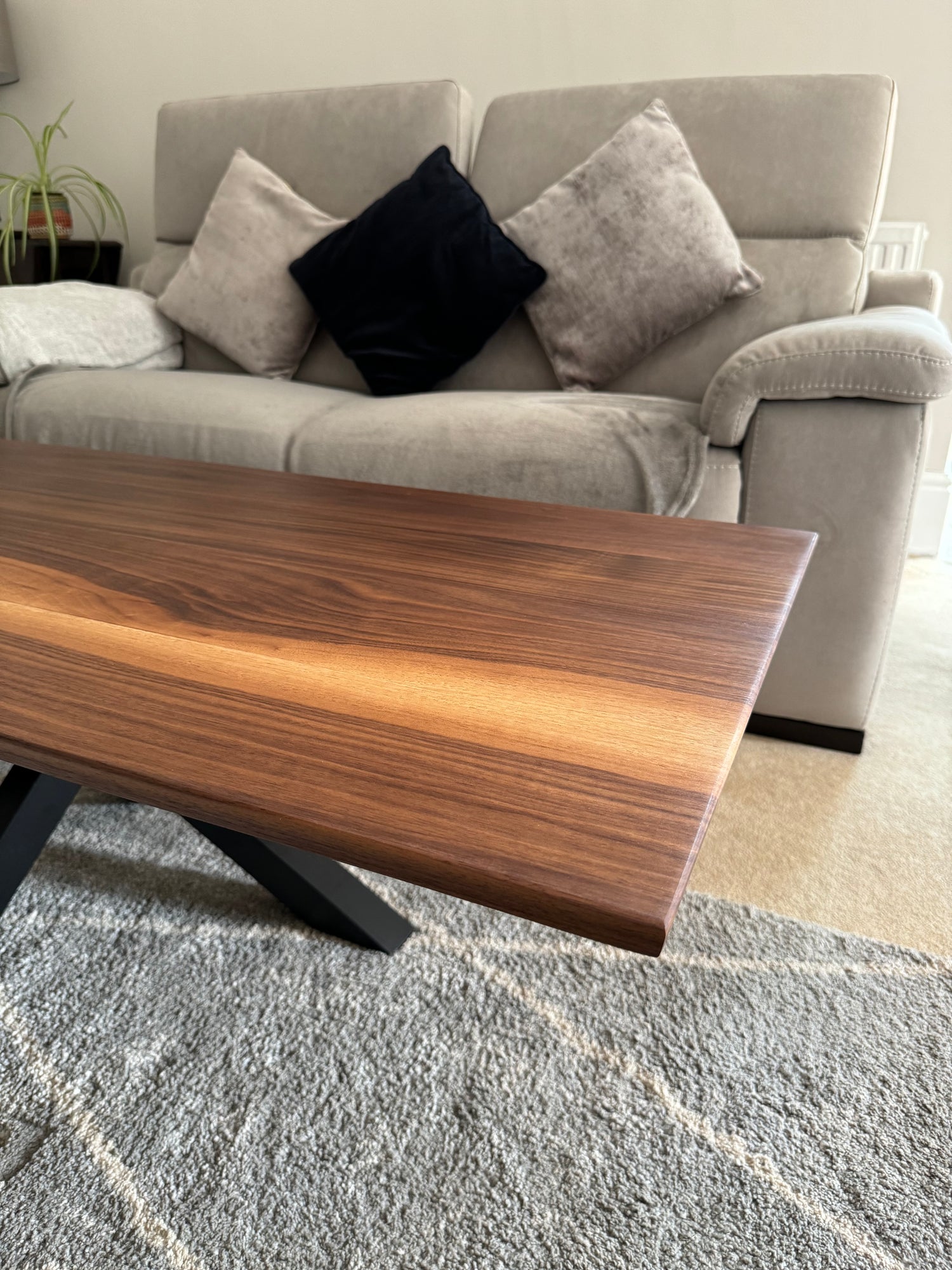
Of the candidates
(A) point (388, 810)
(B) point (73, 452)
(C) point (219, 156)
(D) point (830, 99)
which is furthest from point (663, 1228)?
(C) point (219, 156)

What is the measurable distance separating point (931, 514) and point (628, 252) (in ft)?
3.94

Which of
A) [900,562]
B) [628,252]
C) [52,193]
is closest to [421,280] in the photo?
[628,252]

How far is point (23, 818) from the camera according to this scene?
827 millimetres

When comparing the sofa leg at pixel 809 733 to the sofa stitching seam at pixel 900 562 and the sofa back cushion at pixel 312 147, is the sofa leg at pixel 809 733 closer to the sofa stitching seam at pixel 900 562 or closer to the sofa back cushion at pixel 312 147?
the sofa stitching seam at pixel 900 562

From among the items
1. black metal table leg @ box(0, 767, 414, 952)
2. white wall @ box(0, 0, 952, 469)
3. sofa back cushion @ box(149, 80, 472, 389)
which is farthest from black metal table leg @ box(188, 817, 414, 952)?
white wall @ box(0, 0, 952, 469)

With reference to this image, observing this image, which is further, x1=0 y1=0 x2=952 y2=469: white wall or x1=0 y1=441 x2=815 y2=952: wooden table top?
x1=0 y1=0 x2=952 y2=469: white wall

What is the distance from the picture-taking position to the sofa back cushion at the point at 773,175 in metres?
1.75

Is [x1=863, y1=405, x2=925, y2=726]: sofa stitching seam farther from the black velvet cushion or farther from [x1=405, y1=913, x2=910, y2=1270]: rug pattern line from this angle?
the black velvet cushion

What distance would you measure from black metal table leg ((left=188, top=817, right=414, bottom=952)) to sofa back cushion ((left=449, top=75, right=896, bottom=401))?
1264mm

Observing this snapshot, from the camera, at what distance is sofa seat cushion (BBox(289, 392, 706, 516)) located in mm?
1382

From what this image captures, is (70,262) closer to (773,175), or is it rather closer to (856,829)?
(773,175)

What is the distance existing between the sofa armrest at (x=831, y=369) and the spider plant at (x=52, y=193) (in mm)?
2306

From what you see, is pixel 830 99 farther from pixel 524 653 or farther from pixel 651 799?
pixel 651 799

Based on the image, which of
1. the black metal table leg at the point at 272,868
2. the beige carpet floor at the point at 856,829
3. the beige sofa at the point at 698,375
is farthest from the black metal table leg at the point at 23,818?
the beige sofa at the point at 698,375
